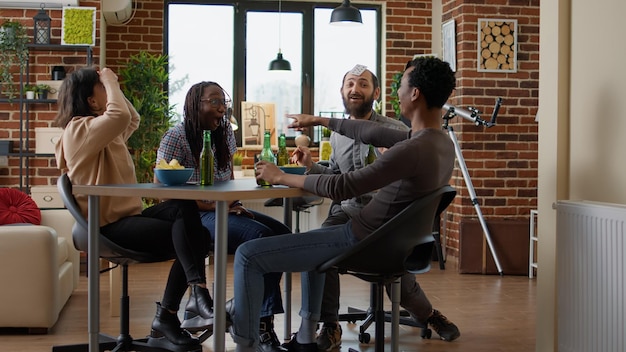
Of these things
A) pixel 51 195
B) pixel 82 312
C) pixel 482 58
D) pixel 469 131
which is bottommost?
pixel 82 312

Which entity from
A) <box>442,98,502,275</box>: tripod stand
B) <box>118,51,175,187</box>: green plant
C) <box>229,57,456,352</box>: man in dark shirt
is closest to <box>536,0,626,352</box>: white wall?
<box>229,57,456,352</box>: man in dark shirt

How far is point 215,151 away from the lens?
3926mm

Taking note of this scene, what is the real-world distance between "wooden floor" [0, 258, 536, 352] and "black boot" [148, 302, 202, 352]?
1.59ft

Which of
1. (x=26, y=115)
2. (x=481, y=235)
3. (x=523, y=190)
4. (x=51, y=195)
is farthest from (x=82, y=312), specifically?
(x=523, y=190)

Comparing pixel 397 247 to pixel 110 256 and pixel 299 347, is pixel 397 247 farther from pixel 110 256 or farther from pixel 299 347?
pixel 110 256

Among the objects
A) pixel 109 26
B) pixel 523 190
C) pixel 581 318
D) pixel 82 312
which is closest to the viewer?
pixel 581 318

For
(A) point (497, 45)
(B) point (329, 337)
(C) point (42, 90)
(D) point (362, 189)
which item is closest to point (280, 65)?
(A) point (497, 45)

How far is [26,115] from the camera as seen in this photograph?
6.51 m

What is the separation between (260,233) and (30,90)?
11.8 ft

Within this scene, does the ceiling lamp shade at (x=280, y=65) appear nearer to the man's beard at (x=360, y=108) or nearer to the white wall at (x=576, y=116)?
the man's beard at (x=360, y=108)

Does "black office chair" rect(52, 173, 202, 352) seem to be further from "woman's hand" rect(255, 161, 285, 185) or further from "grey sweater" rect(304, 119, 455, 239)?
"grey sweater" rect(304, 119, 455, 239)

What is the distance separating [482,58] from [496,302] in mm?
2278

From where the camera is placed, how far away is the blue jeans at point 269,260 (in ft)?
9.87

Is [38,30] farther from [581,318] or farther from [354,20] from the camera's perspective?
[581,318]
